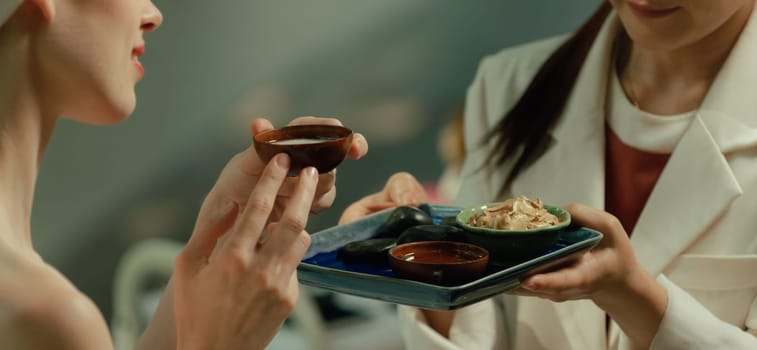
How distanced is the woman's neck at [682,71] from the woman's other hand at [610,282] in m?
0.44

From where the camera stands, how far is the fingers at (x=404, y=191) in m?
1.72

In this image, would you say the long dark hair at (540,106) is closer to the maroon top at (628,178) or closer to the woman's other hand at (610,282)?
the maroon top at (628,178)

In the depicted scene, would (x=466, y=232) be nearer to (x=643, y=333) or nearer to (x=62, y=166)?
(x=643, y=333)

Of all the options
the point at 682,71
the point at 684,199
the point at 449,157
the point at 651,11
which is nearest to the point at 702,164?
the point at 684,199

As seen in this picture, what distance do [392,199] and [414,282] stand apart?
54 cm

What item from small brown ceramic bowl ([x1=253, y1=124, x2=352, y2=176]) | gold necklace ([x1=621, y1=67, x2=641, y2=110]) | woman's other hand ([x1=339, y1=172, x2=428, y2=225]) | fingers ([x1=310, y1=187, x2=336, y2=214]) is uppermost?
small brown ceramic bowl ([x1=253, y1=124, x2=352, y2=176])

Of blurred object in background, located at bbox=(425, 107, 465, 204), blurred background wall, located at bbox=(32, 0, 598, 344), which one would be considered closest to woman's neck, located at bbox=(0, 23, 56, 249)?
blurred background wall, located at bbox=(32, 0, 598, 344)

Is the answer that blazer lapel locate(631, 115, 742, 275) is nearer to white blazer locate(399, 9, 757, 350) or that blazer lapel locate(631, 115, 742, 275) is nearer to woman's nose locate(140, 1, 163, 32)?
white blazer locate(399, 9, 757, 350)

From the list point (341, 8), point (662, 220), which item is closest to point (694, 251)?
point (662, 220)

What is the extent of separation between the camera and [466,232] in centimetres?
137

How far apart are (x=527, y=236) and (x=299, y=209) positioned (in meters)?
0.41

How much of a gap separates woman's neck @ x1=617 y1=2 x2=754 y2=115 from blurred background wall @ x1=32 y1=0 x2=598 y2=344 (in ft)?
4.70

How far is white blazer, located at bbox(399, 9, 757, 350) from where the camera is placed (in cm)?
153

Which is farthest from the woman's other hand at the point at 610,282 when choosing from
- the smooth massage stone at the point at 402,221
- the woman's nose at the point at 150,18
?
the woman's nose at the point at 150,18
